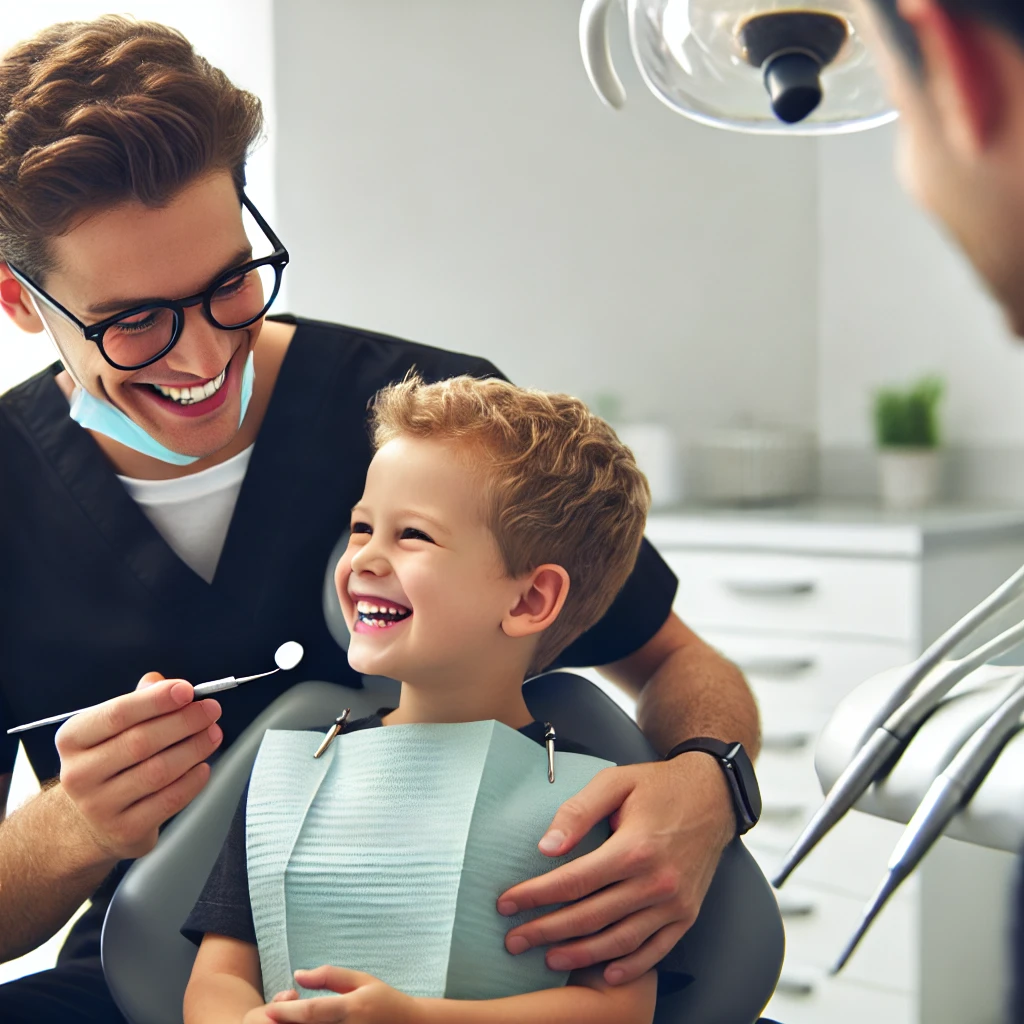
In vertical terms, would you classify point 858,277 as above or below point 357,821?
above

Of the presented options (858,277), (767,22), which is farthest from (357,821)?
(858,277)

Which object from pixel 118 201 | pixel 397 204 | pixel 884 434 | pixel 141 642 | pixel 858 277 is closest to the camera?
pixel 118 201

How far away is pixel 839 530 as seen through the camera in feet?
7.37

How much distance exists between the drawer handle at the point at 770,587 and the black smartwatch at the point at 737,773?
1265 mm

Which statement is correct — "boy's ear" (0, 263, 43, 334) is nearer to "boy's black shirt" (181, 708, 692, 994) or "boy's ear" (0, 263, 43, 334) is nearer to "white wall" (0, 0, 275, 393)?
"boy's black shirt" (181, 708, 692, 994)

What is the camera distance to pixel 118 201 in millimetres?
1129

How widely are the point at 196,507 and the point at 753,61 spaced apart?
2.42 feet

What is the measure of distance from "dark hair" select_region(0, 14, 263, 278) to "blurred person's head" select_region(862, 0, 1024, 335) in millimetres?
820

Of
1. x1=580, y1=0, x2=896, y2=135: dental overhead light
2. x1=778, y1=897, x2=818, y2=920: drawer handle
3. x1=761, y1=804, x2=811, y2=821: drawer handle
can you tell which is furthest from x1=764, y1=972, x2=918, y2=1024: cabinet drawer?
x1=580, y1=0, x2=896, y2=135: dental overhead light

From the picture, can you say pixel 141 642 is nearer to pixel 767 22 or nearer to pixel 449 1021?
pixel 449 1021

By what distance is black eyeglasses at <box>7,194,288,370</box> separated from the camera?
3.75 feet

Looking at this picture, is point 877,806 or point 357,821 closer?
point 877,806

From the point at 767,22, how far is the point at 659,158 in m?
2.06

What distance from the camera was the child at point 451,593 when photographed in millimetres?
969
